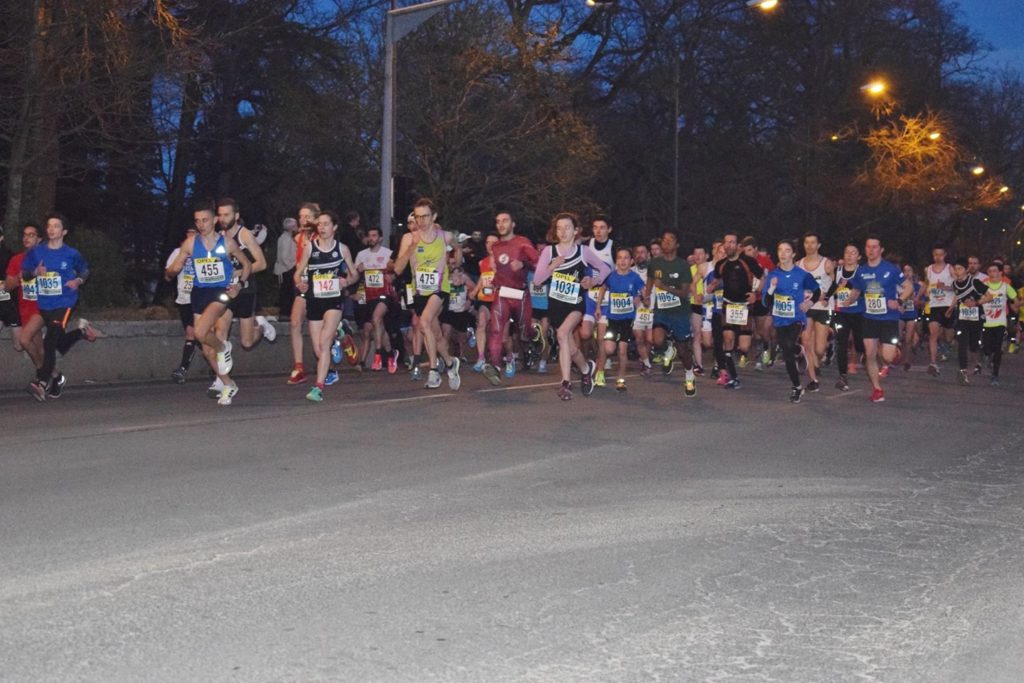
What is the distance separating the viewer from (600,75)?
42.9 metres

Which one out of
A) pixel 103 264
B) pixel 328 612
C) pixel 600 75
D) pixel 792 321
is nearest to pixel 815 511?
pixel 328 612

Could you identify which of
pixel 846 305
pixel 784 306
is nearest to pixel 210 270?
pixel 784 306

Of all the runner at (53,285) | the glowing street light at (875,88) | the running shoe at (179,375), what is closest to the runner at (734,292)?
the running shoe at (179,375)

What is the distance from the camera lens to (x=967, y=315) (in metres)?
20.3

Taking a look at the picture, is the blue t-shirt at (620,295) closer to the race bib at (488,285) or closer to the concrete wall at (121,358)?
the race bib at (488,285)

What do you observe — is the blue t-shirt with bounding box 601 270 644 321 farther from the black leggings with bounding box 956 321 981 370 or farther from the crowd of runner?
the black leggings with bounding box 956 321 981 370

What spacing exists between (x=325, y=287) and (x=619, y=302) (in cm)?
382

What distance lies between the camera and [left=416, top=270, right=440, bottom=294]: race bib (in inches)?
602

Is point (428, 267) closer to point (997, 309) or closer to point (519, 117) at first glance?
point (997, 309)

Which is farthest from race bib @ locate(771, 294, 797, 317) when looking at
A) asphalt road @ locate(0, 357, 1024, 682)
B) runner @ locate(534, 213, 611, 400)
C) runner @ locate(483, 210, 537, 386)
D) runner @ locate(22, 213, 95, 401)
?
runner @ locate(22, 213, 95, 401)

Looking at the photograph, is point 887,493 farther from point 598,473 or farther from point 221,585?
point 221,585

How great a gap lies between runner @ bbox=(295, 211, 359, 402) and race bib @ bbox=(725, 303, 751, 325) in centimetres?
484

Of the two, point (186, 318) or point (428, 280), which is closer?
point (428, 280)

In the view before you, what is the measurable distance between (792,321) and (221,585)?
10614mm
